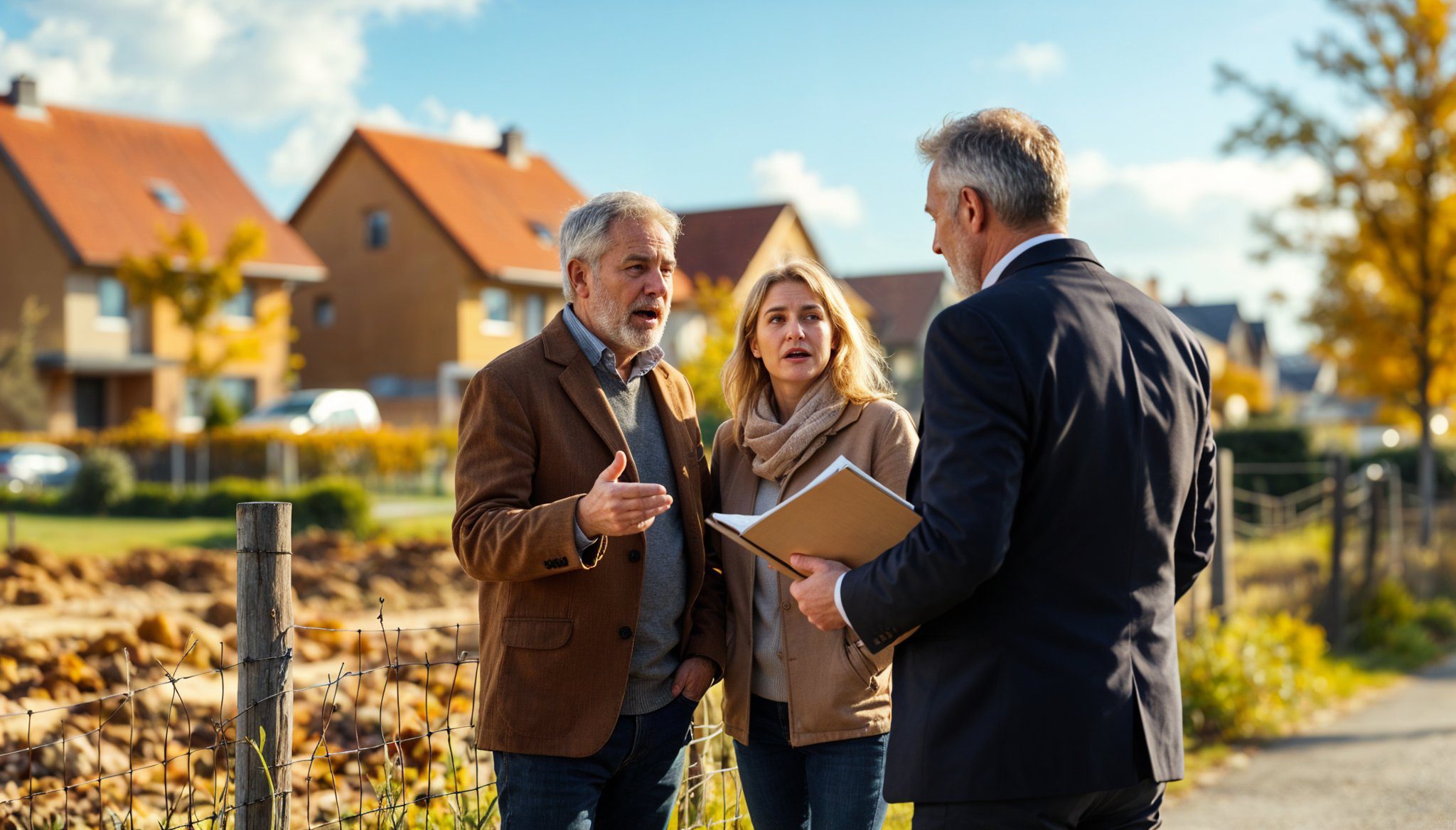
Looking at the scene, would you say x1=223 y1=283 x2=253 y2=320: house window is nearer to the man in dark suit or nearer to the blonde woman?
the blonde woman

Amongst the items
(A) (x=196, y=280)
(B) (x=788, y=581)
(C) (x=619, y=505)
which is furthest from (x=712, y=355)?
(C) (x=619, y=505)

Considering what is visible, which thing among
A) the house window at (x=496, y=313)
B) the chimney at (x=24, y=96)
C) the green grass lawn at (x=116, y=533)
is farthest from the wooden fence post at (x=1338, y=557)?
the chimney at (x=24, y=96)

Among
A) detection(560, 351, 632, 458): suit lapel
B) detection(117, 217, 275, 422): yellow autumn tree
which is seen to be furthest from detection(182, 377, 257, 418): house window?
detection(560, 351, 632, 458): suit lapel

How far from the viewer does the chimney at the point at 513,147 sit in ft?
132

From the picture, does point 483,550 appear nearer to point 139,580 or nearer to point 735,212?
point 139,580

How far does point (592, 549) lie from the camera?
294 cm

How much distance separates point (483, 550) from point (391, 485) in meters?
20.9

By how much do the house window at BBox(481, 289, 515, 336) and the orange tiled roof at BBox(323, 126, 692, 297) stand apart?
1.15 meters

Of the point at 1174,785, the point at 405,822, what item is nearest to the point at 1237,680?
the point at 1174,785

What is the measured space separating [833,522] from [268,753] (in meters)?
1.65

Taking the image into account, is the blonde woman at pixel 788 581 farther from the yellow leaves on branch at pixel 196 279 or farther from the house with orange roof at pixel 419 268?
the house with orange roof at pixel 419 268

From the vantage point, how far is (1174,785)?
6.61 metres

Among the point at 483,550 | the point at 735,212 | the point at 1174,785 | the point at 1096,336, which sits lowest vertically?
the point at 1174,785

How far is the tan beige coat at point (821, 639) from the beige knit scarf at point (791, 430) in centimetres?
3
